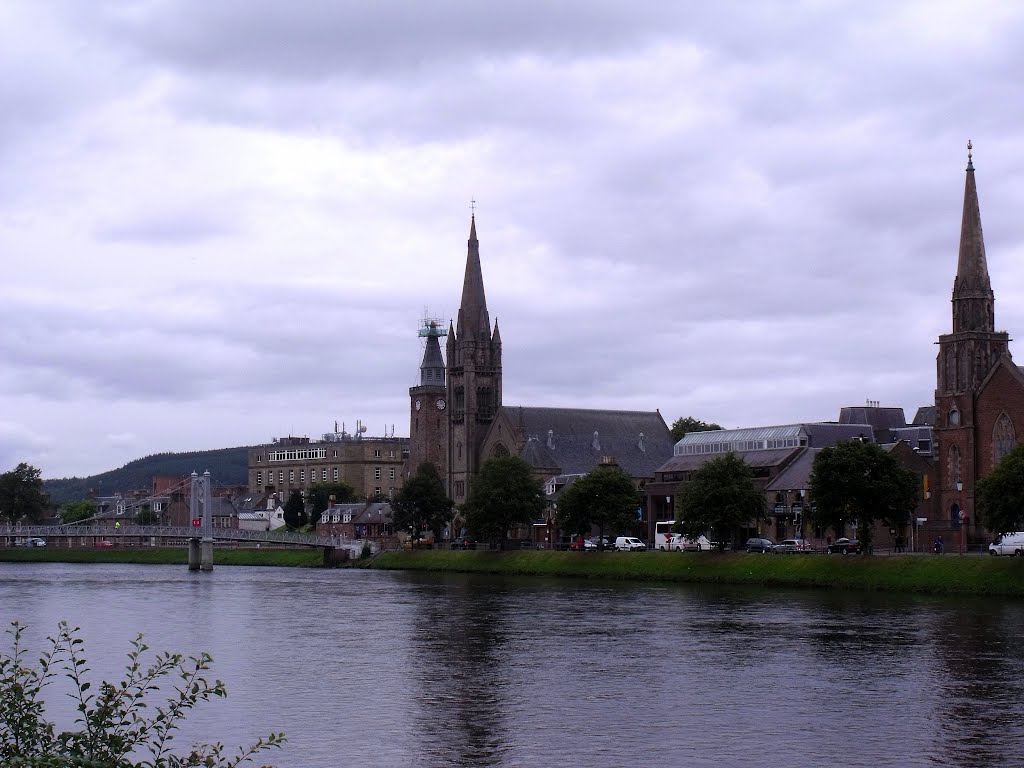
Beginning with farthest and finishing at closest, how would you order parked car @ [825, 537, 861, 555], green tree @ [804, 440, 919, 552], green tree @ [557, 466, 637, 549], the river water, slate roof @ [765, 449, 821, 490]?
slate roof @ [765, 449, 821, 490], green tree @ [557, 466, 637, 549], parked car @ [825, 537, 861, 555], green tree @ [804, 440, 919, 552], the river water

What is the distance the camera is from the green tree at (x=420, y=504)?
171 metres

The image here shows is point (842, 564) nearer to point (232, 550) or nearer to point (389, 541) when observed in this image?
point (389, 541)

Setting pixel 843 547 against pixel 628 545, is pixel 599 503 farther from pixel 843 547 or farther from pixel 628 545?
pixel 843 547

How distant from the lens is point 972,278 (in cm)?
12738

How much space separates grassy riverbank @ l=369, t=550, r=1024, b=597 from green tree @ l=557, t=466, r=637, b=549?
405 centimetres

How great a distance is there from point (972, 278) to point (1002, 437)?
49.2ft

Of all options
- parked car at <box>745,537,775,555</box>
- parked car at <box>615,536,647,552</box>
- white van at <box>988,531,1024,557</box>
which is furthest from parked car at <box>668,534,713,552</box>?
white van at <box>988,531,1024,557</box>

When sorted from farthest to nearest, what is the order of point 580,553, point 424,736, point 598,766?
point 580,553
point 424,736
point 598,766

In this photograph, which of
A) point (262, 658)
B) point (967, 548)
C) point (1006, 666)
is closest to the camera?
point (1006, 666)

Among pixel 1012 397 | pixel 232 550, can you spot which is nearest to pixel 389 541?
pixel 232 550

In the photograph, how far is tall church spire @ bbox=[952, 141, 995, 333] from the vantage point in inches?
5002

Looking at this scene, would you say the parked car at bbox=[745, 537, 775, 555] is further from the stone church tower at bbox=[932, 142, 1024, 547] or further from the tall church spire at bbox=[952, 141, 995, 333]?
the tall church spire at bbox=[952, 141, 995, 333]

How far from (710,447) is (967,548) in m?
57.3

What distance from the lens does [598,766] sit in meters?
35.4
